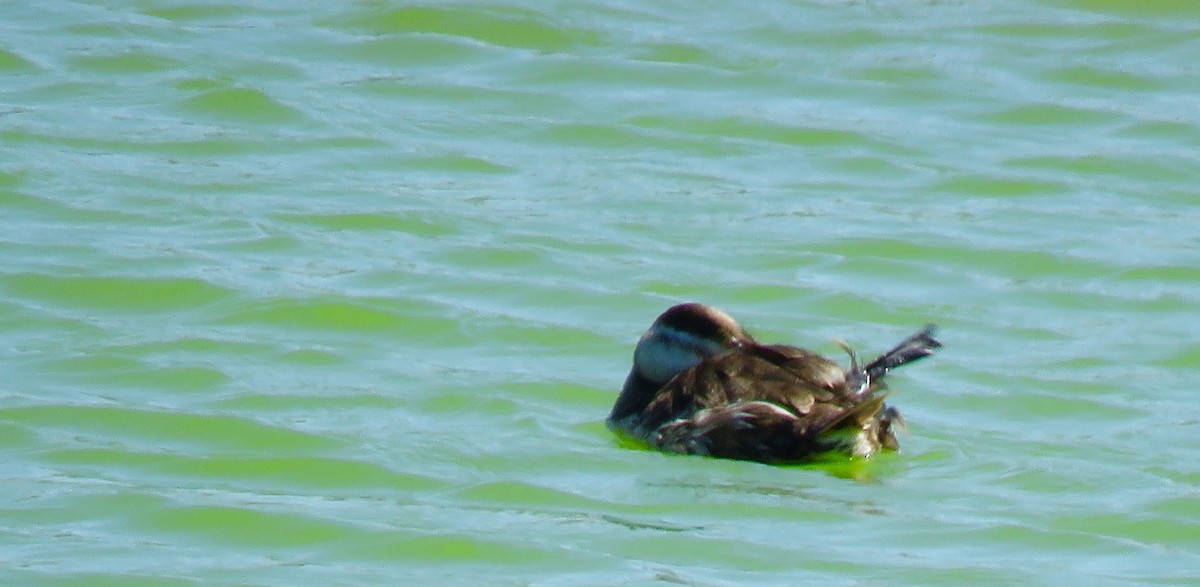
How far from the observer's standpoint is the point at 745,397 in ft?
28.8

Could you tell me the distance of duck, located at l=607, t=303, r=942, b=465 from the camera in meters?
8.49

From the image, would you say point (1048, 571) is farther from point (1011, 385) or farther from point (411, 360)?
point (411, 360)

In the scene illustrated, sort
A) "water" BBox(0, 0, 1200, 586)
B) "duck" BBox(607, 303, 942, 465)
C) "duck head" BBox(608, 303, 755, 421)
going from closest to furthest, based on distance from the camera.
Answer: "water" BBox(0, 0, 1200, 586) → "duck" BBox(607, 303, 942, 465) → "duck head" BBox(608, 303, 755, 421)

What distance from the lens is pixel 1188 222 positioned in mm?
13023

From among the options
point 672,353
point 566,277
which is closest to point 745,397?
point 672,353

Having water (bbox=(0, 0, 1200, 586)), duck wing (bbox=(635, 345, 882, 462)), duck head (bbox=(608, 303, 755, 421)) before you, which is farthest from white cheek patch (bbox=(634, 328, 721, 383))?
water (bbox=(0, 0, 1200, 586))

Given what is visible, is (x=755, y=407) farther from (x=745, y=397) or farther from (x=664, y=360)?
(x=664, y=360)

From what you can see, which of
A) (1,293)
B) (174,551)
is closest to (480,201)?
(1,293)

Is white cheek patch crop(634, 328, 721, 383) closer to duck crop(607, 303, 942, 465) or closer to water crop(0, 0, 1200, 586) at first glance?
duck crop(607, 303, 942, 465)

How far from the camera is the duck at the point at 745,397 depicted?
8.49m

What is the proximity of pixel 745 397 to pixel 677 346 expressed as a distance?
650mm

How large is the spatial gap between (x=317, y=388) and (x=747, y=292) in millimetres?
2713

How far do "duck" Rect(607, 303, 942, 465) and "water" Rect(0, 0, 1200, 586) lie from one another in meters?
0.11

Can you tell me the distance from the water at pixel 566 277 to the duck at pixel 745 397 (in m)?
0.11
